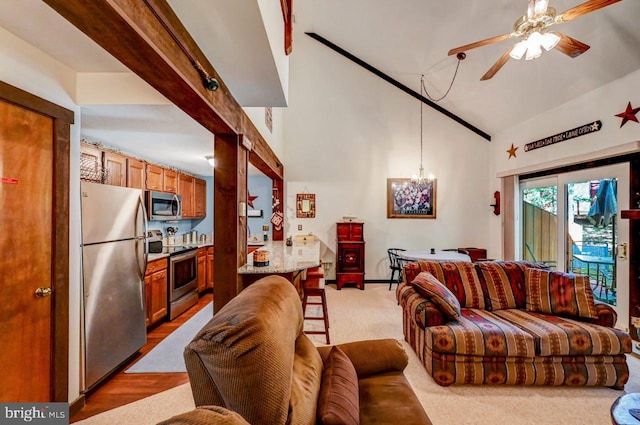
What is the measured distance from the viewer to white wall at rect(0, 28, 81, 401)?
5.06 ft

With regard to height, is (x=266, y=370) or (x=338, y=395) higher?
(x=266, y=370)

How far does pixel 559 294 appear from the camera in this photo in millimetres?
2537

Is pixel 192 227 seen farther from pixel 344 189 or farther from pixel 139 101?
pixel 139 101

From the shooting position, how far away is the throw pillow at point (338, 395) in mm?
982

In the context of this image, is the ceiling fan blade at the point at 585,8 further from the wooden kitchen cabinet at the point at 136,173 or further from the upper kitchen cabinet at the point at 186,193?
the upper kitchen cabinet at the point at 186,193

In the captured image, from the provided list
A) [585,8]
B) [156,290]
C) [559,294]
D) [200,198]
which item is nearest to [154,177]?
[200,198]

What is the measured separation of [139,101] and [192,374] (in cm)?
212

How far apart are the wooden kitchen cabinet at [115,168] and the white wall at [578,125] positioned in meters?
5.62

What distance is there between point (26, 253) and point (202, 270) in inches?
117

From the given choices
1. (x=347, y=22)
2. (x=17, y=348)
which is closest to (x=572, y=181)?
(x=347, y=22)

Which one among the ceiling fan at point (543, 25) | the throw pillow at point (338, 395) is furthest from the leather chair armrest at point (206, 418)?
the ceiling fan at point (543, 25)

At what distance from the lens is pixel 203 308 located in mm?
3988

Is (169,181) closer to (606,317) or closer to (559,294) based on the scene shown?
(559,294)

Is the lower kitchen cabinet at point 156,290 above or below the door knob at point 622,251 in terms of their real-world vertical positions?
below
